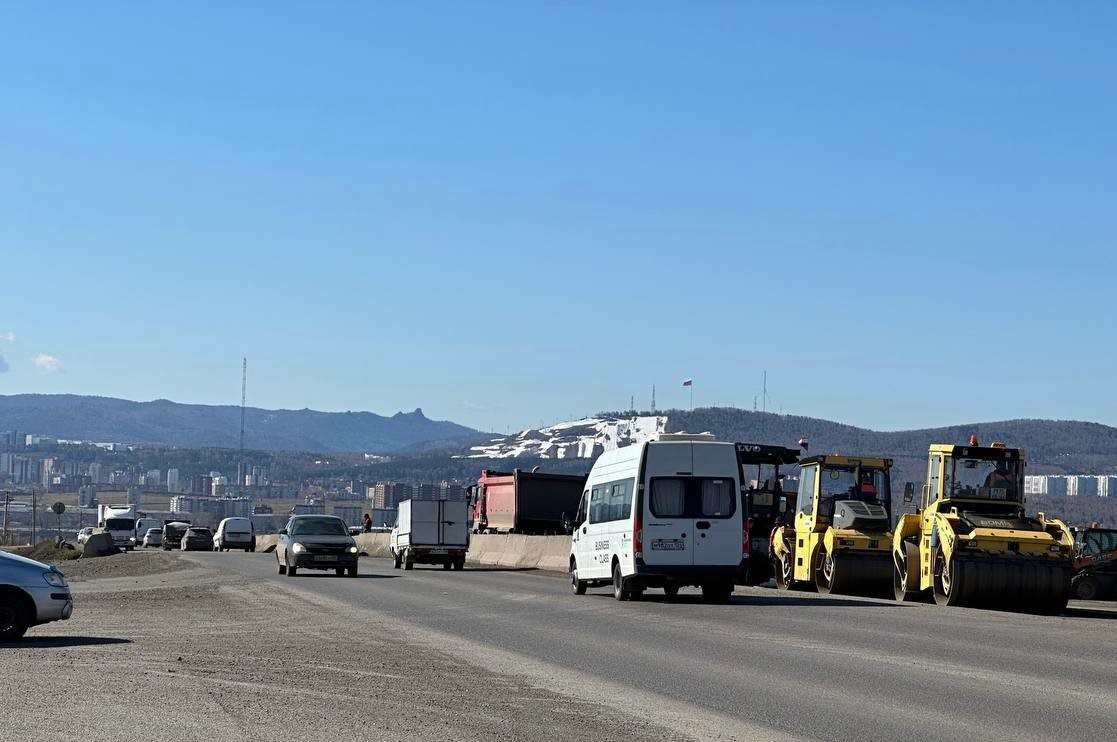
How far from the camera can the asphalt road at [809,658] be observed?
12359 millimetres

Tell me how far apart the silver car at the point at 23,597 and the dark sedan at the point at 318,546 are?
875 inches

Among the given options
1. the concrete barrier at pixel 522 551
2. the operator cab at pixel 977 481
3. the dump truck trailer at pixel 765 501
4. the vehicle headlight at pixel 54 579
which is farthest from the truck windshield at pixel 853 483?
the vehicle headlight at pixel 54 579

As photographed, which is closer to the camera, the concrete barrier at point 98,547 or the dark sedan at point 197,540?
the concrete barrier at point 98,547

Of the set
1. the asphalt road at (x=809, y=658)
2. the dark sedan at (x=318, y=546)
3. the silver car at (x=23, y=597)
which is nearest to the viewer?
the asphalt road at (x=809, y=658)

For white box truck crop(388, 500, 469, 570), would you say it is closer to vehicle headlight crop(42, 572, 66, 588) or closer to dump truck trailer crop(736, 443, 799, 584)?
dump truck trailer crop(736, 443, 799, 584)

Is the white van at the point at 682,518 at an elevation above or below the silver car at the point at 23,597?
above

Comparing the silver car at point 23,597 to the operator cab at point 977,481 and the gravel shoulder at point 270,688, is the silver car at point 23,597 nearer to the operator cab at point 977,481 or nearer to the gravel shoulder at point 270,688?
the gravel shoulder at point 270,688

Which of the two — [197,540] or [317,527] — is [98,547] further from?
[317,527]

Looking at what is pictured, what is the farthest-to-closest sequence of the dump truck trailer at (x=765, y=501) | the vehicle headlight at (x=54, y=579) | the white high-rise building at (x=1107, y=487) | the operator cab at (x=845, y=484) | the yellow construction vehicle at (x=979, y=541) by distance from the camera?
the white high-rise building at (x=1107, y=487) → the dump truck trailer at (x=765, y=501) → the operator cab at (x=845, y=484) → the yellow construction vehicle at (x=979, y=541) → the vehicle headlight at (x=54, y=579)

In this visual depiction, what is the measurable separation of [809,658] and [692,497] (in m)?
10.6

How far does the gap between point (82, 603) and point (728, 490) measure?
12.3 metres

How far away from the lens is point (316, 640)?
19.7m

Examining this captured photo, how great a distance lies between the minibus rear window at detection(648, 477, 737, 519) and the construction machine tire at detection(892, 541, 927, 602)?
3645 millimetres

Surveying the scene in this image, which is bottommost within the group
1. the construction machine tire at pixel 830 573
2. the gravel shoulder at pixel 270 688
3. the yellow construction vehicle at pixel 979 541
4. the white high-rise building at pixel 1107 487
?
the gravel shoulder at pixel 270 688
